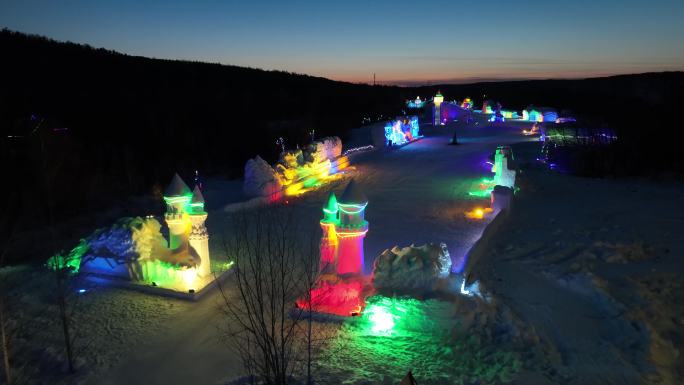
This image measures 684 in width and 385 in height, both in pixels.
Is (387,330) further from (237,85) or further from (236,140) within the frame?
(237,85)

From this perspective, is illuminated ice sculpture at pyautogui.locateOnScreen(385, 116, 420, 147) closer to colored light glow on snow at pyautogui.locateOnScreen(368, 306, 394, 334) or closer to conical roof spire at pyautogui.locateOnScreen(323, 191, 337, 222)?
conical roof spire at pyautogui.locateOnScreen(323, 191, 337, 222)

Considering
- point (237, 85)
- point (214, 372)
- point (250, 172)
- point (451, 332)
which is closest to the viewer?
point (214, 372)

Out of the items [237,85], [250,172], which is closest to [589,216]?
[250,172]

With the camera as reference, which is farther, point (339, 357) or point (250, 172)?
point (250, 172)

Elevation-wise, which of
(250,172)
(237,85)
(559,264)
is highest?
(237,85)

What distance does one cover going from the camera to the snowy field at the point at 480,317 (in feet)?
23.3

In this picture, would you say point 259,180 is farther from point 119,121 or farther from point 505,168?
point 119,121

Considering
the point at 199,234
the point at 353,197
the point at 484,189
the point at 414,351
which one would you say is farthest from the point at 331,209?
the point at 484,189

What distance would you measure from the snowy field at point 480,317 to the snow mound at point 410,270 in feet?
1.71

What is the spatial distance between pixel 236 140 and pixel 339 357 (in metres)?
26.0

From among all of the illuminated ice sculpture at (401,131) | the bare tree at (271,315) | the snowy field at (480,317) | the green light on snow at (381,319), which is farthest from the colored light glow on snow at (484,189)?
the illuminated ice sculpture at (401,131)

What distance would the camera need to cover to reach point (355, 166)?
23.6 m

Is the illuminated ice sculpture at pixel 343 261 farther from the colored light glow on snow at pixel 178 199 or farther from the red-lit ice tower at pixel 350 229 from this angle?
the colored light glow on snow at pixel 178 199

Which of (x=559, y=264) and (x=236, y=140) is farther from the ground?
(x=236, y=140)
